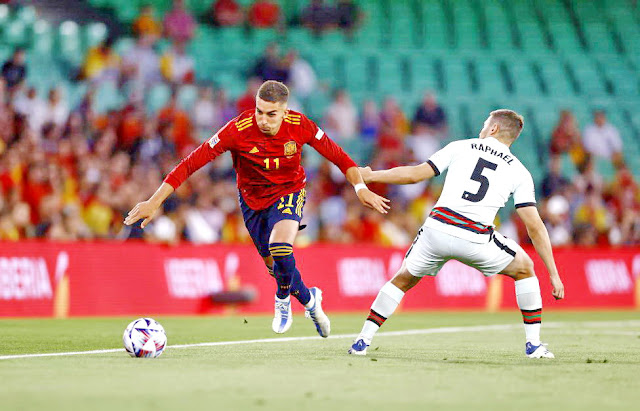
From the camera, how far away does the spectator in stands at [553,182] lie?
2262 cm

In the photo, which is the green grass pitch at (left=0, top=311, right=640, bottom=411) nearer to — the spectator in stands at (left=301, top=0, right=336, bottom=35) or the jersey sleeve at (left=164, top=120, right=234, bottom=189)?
the jersey sleeve at (left=164, top=120, right=234, bottom=189)

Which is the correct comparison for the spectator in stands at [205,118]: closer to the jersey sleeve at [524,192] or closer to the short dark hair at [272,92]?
the short dark hair at [272,92]

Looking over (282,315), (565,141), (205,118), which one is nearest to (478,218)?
(282,315)

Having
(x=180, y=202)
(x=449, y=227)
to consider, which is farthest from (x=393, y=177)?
(x=180, y=202)

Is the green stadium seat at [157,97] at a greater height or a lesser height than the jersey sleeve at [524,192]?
greater

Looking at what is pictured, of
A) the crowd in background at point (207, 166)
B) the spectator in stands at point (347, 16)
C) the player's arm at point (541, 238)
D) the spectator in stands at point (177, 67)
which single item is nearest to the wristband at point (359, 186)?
the player's arm at point (541, 238)

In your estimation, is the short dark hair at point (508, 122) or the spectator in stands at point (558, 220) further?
the spectator in stands at point (558, 220)

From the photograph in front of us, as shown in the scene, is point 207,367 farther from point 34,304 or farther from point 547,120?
point 547,120

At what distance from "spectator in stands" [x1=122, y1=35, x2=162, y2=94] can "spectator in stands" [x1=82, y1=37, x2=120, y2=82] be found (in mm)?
233

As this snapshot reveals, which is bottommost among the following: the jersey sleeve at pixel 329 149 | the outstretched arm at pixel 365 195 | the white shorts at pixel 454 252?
the white shorts at pixel 454 252

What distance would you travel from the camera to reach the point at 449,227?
9.10m

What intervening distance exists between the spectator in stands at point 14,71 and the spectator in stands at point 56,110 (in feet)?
2.08

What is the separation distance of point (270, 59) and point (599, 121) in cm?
794

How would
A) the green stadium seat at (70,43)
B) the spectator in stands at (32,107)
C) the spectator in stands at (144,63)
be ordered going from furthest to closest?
the green stadium seat at (70,43) → the spectator in stands at (144,63) → the spectator in stands at (32,107)
